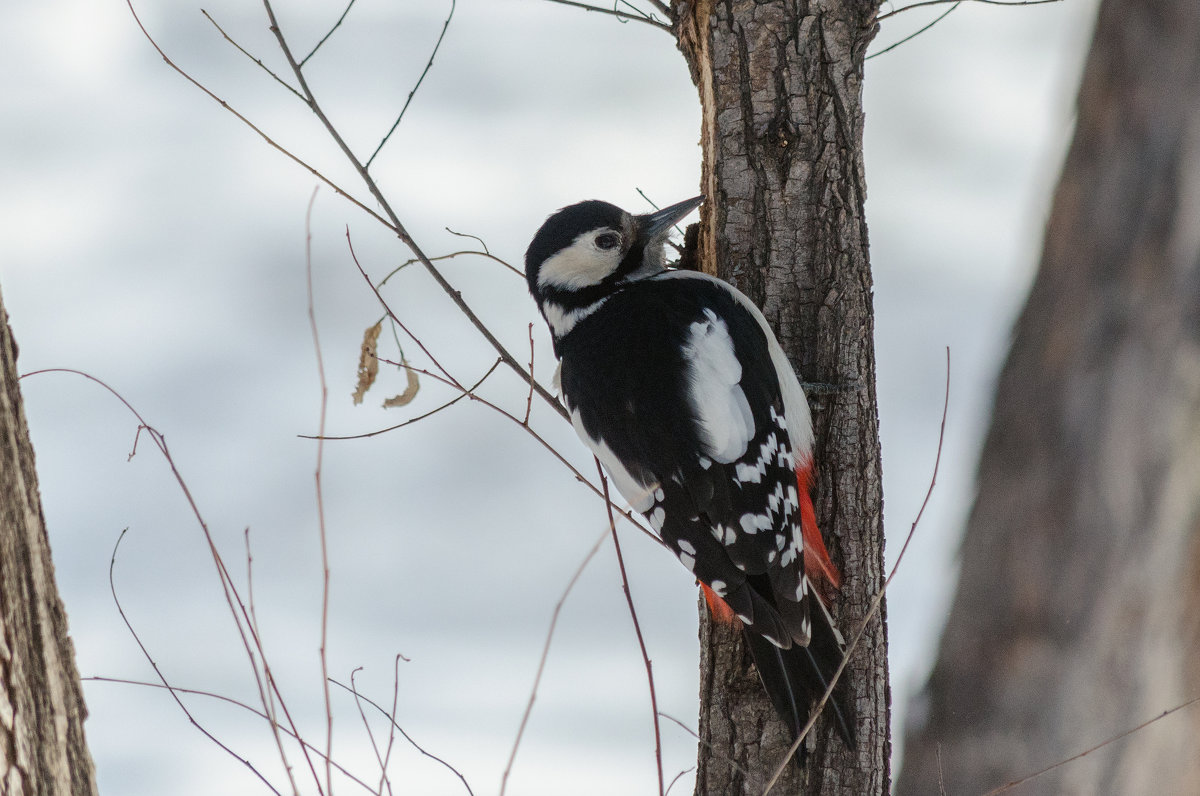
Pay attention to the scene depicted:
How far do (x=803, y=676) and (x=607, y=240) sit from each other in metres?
1.24

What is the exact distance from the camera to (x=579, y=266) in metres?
2.77

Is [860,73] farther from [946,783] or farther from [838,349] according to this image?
[946,783]

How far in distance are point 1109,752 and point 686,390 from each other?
1.14m

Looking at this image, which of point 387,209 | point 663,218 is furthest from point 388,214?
point 663,218

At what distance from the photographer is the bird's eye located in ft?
8.96

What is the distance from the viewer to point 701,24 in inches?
98.2

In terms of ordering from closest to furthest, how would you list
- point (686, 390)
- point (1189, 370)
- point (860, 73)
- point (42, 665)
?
point (42, 665) → point (1189, 370) → point (686, 390) → point (860, 73)

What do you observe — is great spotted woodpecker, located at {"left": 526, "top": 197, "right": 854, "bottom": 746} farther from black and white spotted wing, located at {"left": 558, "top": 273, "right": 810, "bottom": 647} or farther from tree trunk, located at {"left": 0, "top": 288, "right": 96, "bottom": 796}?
tree trunk, located at {"left": 0, "top": 288, "right": 96, "bottom": 796}

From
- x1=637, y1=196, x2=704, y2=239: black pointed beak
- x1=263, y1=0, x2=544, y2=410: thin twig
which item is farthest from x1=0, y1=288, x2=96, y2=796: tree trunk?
x1=637, y1=196, x2=704, y2=239: black pointed beak

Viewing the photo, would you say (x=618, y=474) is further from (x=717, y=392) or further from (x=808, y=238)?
(x=808, y=238)

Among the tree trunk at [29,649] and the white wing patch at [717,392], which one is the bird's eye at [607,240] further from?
the tree trunk at [29,649]

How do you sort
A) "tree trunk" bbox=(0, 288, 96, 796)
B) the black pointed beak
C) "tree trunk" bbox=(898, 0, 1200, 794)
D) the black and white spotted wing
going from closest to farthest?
"tree trunk" bbox=(0, 288, 96, 796) → "tree trunk" bbox=(898, 0, 1200, 794) → the black and white spotted wing → the black pointed beak

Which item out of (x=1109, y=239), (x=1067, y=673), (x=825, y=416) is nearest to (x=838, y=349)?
(x=825, y=416)

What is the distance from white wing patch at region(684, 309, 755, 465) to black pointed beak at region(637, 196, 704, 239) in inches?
19.6
